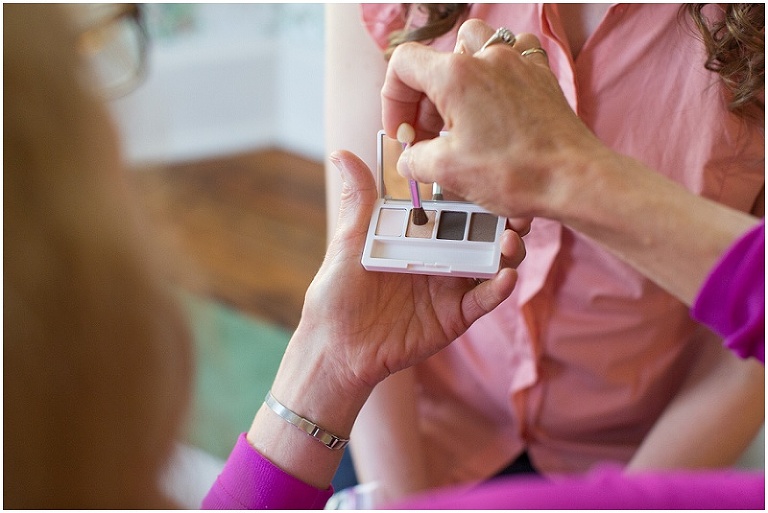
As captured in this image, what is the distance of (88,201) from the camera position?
0.46 metres

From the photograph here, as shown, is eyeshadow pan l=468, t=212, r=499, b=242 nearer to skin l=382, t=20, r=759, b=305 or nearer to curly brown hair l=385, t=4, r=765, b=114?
skin l=382, t=20, r=759, b=305

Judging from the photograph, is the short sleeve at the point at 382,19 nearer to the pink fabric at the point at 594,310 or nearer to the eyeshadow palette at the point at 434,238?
the pink fabric at the point at 594,310

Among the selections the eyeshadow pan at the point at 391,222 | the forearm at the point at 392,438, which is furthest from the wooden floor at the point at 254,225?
the eyeshadow pan at the point at 391,222

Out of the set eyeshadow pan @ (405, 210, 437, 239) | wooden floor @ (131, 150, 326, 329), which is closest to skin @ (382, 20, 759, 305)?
eyeshadow pan @ (405, 210, 437, 239)

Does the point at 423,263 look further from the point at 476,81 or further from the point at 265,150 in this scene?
the point at 265,150

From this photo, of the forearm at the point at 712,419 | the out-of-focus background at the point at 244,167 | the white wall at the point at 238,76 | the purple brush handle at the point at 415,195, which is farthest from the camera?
the white wall at the point at 238,76

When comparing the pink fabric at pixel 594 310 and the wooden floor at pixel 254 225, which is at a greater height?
the pink fabric at pixel 594 310

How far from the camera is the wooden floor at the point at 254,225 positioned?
200 centimetres

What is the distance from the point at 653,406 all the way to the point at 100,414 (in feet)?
2.19

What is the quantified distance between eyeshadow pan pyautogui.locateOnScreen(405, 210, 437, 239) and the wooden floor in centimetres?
122

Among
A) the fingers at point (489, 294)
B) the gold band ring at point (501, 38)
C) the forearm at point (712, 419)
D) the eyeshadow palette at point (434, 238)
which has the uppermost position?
the gold band ring at point (501, 38)

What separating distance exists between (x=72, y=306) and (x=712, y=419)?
696 millimetres

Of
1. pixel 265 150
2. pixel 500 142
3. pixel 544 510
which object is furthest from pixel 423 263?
pixel 265 150

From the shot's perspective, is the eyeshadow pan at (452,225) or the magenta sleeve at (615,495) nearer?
the magenta sleeve at (615,495)
